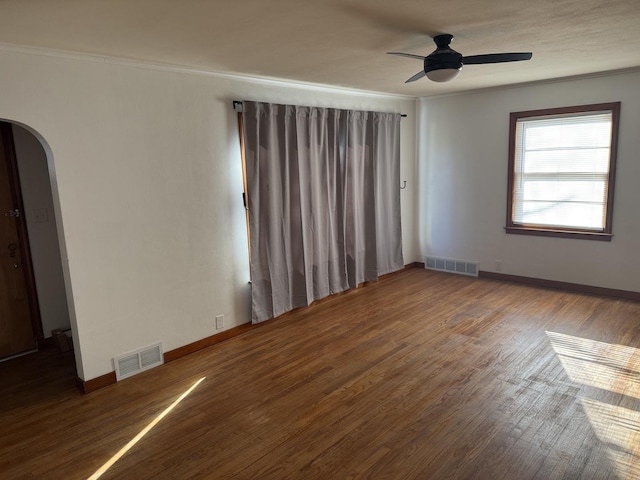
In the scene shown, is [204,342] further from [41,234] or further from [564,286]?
[564,286]

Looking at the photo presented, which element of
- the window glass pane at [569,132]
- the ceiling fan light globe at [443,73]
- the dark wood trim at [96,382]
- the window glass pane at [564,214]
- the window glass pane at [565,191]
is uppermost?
the ceiling fan light globe at [443,73]

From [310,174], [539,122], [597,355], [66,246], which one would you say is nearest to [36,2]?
[66,246]

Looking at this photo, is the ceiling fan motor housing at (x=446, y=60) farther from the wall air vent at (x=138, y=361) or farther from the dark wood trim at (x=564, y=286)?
the dark wood trim at (x=564, y=286)

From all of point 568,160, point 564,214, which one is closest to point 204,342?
point 564,214

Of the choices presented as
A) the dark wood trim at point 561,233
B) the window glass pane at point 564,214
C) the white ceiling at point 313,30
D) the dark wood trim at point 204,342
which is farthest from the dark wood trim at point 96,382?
the window glass pane at point 564,214

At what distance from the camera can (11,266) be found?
389 centimetres

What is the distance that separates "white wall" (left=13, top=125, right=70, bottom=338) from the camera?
3.92m

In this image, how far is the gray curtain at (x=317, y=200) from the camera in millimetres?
4242

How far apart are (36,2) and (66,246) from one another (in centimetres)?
161

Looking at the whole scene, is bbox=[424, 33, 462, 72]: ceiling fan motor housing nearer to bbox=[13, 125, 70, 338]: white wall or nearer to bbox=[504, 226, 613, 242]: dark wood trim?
bbox=[504, 226, 613, 242]: dark wood trim

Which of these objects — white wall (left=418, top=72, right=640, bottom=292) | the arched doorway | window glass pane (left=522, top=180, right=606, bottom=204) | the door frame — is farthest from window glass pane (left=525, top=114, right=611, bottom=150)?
the door frame

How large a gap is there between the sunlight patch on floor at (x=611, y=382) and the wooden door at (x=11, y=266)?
456 centimetres

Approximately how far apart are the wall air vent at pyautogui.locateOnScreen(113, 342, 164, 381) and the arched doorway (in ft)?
3.34

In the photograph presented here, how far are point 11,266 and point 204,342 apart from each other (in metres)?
1.84
